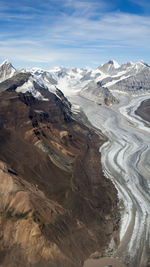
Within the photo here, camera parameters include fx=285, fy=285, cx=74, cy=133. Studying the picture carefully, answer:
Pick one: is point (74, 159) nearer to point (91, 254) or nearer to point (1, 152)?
point (1, 152)

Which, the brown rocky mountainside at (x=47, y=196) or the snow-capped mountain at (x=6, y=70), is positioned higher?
the snow-capped mountain at (x=6, y=70)

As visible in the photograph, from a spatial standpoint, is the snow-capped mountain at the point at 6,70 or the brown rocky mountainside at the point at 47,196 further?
the snow-capped mountain at the point at 6,70

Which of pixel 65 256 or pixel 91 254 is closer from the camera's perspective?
pixel 65 256

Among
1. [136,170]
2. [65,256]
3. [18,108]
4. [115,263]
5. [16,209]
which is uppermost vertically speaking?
[18,108]

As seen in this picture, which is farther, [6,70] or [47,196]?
[6,70]

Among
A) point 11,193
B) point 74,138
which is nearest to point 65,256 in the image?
point 11,193
